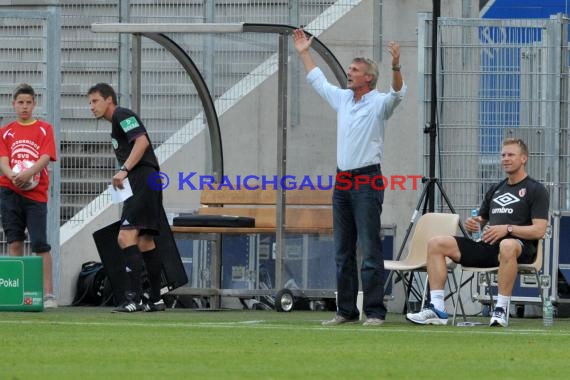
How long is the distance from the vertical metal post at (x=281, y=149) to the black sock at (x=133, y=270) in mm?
1694

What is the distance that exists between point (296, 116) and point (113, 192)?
228cm

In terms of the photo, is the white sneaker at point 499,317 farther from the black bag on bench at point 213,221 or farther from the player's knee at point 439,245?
the black bag on bench at point 213,221

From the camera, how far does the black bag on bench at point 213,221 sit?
576 inches

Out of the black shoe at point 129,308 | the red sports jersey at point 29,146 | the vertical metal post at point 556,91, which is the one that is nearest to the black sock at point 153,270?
the black shoe at point 129,308

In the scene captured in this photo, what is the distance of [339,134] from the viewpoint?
11.3m

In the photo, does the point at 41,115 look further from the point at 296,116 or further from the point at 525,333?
the point at 525,333

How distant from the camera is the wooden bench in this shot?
14398 mm

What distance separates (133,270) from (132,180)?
2.39 ft

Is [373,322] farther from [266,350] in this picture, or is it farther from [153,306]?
[266,350]

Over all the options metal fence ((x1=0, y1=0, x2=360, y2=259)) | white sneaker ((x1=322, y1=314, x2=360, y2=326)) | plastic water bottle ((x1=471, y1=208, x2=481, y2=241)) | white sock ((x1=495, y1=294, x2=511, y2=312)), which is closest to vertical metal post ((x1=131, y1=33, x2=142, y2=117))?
metal fence ((x1=0, y1=0, x2=360, y2=259))

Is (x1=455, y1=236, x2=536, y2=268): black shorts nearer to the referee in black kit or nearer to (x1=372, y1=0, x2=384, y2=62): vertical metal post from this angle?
the referee in black kit

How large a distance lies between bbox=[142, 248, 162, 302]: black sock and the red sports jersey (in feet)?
4.04

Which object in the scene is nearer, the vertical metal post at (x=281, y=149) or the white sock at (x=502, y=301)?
the white sock at (x=502, y=301)

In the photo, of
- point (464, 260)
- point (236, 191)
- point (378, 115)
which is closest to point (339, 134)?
point (378, 115)
